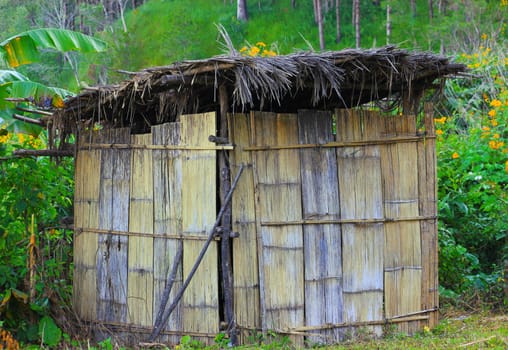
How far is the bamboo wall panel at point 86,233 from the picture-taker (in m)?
7.33

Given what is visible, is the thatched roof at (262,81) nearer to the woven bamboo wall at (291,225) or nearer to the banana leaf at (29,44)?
the woven bamboo wall at (291,225)

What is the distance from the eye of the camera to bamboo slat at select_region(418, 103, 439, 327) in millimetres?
6805

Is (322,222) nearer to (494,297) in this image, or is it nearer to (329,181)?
(329,181)

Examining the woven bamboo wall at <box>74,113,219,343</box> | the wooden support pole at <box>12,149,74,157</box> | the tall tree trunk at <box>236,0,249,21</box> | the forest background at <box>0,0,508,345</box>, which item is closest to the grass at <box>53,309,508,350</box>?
the woven bamboo wall at <box>74,113,219,343</box>

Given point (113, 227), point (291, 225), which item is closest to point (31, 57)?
point (113, 227)

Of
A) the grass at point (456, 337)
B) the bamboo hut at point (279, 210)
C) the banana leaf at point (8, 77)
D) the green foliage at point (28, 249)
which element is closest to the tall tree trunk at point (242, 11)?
the banana leaf at point (8, 77)

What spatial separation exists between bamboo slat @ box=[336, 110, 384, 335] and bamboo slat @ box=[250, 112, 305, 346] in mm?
467

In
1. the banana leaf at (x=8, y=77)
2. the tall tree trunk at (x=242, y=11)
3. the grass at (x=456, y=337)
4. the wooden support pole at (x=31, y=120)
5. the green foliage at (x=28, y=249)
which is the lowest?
the grass at (x=456, y=337)

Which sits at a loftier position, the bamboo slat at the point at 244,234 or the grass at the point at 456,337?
the bamboo slat at the point at 244,234

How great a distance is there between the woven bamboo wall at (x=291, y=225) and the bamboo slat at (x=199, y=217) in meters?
0.01

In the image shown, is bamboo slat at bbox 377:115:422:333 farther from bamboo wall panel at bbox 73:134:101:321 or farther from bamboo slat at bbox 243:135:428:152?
bamboo wall panel at bbox 73:134:101:321

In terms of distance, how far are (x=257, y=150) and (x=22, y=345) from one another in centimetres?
321

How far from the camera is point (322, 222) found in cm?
650

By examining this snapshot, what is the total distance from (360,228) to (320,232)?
1.37 ft
